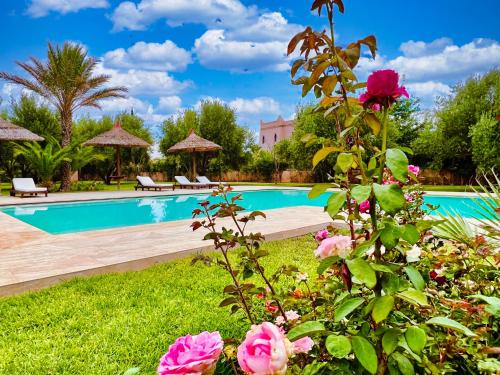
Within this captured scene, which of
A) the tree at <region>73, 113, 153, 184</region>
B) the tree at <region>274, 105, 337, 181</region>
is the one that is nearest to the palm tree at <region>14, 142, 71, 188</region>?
the tree at <region>73, 113, 153, 184</region>

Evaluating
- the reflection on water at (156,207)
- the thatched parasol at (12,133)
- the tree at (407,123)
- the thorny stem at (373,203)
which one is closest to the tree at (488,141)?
the tree at (407,123)

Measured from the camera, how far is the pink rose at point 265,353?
837mm

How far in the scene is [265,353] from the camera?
84cm

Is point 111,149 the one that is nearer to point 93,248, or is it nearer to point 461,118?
point 461,118

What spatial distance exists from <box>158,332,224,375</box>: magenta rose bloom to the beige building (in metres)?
44.8

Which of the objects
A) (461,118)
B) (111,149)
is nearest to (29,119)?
(111,149)

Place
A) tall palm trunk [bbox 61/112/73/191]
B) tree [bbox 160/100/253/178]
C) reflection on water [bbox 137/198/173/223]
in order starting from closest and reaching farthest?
reflection on water [bbox 137/198/173/223]
tall palm trunk [bbox 61/112/73/191]
tree [bbox 160/100/253/178]

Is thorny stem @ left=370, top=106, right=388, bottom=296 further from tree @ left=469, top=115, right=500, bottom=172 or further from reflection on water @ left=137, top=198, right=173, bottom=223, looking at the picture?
tree @ left=469, top=115, right=500, bottom=172

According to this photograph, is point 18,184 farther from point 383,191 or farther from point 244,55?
point 244,55

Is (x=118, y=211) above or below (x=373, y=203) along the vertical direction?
below

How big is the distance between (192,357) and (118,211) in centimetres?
1328

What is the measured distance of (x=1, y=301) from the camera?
139 inches

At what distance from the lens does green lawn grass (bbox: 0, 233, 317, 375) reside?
2.47 metres

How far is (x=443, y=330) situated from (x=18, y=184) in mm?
17757
